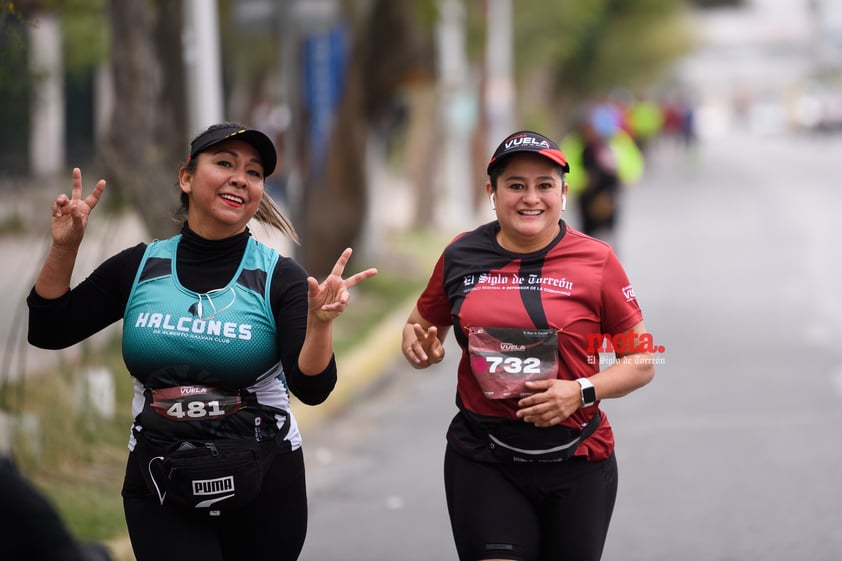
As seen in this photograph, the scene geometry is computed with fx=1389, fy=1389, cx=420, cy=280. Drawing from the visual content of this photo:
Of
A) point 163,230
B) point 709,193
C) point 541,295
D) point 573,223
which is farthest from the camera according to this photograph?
point 709,193

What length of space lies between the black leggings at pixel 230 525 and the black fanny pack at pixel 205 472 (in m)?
0.08

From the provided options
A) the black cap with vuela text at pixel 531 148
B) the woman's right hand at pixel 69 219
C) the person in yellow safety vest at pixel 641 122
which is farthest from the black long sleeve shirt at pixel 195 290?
the person in yellow safety vest at pixel 641 122

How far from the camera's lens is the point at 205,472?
3.81m

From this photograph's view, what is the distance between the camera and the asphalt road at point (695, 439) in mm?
6965

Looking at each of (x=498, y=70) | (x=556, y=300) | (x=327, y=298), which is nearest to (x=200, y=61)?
(x=556, y=300)

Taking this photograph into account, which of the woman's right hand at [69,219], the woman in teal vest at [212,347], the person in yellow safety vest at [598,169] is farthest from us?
the person in yellow safety vest at [598,169]

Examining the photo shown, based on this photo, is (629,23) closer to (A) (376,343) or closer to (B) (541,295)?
(A) (376,343)

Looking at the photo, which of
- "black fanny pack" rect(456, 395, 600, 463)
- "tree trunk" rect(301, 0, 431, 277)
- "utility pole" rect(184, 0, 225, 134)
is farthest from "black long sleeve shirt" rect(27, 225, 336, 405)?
"tree trunk" rect(301, 0, 431, 277)

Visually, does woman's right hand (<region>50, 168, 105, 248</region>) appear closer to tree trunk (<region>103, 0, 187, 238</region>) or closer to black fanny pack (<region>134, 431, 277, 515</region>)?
black fanny pack (<region>134, 431, 277, 515</region>)

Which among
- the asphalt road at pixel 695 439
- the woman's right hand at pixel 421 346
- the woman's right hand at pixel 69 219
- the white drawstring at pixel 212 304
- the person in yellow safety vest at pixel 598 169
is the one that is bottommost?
the asphalt road at pixel 695 439

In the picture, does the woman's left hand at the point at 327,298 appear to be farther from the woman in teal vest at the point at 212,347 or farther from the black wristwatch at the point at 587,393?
the black wristwatch at the point at 587,393

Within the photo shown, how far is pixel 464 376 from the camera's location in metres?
4.40

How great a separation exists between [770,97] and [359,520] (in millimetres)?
134894

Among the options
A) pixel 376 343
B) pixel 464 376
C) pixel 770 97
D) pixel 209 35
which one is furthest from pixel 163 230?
pixel 770 97
